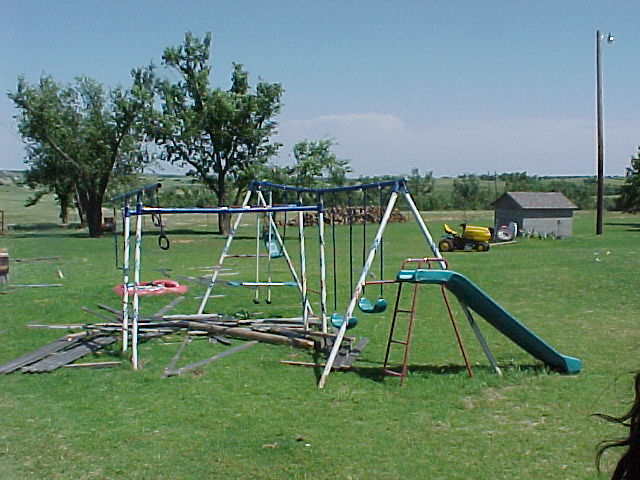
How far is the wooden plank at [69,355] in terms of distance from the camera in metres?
9.31

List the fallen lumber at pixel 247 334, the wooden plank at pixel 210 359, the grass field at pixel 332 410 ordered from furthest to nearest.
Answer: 1. the fallen lumber at pixel 247 334
2. the wooden plank at pixel 210 359
3. the grass field at pixel 332 410

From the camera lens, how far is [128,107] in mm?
38469

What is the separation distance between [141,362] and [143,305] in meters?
4.78

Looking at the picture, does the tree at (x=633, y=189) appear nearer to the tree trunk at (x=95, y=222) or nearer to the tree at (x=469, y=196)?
the tree at (x=469, y=196)

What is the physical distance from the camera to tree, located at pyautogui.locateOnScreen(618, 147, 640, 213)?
4875 cm

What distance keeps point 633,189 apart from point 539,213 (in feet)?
66.1

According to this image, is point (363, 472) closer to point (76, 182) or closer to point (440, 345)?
point (440, 345)

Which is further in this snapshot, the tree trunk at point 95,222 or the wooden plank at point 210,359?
the tree trunk at point 95,222

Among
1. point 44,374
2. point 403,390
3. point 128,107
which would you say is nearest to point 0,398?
point 44,374

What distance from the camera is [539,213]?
1304 inches

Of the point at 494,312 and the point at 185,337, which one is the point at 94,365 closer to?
the point at 185,337

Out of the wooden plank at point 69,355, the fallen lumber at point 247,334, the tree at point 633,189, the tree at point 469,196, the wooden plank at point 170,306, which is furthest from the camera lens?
the tree at point 469,196

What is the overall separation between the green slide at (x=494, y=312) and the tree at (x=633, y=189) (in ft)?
144

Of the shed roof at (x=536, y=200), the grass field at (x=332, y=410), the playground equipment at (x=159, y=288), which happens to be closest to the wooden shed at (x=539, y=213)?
the shed roof at (x=536, y=200)
